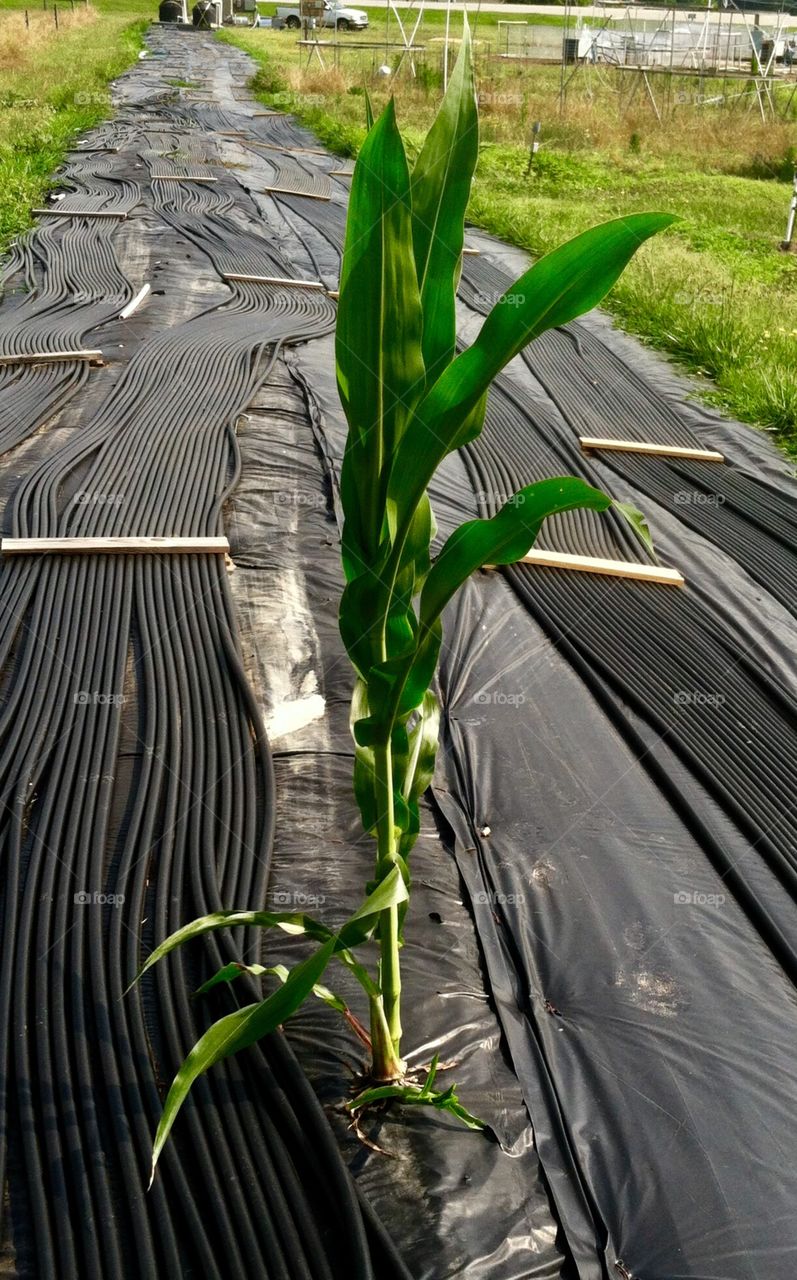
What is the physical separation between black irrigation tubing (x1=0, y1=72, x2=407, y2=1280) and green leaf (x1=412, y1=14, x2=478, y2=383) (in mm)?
1159

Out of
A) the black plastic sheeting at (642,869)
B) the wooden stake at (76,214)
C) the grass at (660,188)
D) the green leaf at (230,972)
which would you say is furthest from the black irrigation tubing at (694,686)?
the wooden stake at (76,214)

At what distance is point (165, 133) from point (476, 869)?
12.6 meters

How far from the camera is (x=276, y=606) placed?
11.0ft

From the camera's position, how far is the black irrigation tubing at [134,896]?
1.59 m

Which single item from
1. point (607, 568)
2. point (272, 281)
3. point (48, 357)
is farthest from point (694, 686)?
point (272, 281)

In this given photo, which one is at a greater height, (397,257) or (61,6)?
(61,6)

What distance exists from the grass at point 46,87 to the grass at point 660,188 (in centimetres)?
280

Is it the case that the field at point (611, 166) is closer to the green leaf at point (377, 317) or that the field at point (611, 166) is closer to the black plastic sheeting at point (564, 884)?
the black plastic sheeting at point (564, 884)

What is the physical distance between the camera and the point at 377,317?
1.39 m

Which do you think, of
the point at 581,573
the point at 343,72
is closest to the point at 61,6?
the point at 343,72

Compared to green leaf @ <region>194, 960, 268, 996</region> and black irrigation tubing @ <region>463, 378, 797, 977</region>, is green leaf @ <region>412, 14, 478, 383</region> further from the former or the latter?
black irrigation tubing @ <region>463, 378, 797, 977</region>

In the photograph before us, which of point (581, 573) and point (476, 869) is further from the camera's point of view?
point (581, 573)

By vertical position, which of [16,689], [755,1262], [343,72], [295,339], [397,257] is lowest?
[755,1262]

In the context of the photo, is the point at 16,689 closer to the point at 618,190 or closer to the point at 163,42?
the point at 618,190
